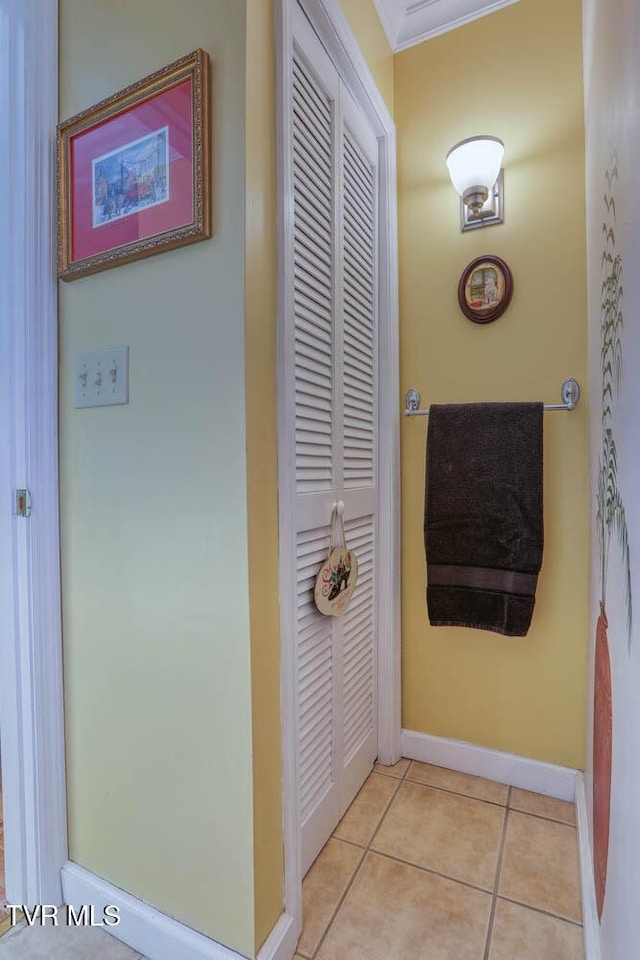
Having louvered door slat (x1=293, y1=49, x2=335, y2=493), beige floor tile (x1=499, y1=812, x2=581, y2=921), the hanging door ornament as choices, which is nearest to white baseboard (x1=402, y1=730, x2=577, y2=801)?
beige floor tile (x1=499, y1=812, x2=581, y2=921)

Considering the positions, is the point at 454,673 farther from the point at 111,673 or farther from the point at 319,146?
the point at 319,146

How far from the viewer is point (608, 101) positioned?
96 cm

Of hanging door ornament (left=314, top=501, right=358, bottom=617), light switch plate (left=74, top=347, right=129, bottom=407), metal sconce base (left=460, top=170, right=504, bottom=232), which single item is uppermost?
metal sconce base (left=460, top=170, right=504, bottom=232)

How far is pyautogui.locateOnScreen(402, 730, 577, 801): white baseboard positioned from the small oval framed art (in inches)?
55.5

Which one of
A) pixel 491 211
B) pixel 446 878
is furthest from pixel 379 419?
pixel 446 878

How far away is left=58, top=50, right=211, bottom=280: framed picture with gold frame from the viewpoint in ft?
3.06

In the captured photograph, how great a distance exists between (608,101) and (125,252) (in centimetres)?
101

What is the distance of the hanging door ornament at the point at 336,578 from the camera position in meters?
1.23

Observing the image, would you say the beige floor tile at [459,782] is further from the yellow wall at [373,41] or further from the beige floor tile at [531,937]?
the yellow wall at [373,41]

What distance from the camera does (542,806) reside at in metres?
1.49

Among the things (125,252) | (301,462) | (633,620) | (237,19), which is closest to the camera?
(633,620)

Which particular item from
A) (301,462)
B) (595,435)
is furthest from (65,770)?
(595,435)

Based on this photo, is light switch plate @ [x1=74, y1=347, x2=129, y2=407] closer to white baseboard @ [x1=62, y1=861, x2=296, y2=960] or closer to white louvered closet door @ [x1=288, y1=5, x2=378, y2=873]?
white louvered closet door @ [x1=288, y1=5, x2=378, y2=873]

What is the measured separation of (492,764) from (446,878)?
45 centimetres
